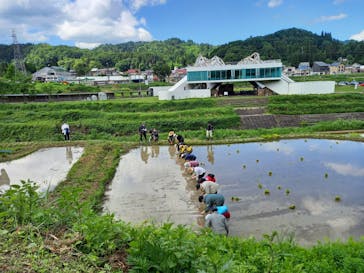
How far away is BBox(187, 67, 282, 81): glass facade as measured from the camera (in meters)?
38.7

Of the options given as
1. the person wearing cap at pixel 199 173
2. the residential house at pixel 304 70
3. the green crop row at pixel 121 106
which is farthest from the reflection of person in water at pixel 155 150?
the residential house at pixel 304 70

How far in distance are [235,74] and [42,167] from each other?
98.4ft

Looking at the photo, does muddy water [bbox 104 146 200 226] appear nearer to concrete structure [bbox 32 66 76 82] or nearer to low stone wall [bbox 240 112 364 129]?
low stone wall [bbox 240 112 364 129]

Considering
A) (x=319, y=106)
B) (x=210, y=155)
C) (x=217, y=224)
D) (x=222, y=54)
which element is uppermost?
(x=222, y=54)

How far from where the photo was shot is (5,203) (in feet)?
13.7

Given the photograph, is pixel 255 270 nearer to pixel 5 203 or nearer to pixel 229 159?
pixel 5 203

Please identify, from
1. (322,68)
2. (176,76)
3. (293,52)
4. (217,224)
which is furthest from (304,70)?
(217,224)

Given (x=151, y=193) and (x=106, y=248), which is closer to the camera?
(x=106, y=248)

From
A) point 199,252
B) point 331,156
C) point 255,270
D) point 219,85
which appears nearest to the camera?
point 199,252

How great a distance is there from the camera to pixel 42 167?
595 inches

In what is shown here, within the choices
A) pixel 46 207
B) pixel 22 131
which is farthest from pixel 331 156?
pixel 22 131

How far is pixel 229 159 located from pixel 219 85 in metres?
28.5

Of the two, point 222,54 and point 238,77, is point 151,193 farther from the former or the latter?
point 222,54

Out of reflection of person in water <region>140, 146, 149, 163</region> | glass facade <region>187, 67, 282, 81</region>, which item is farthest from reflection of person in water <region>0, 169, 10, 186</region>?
glass facade <region>187, 67, 282, 81</region>
